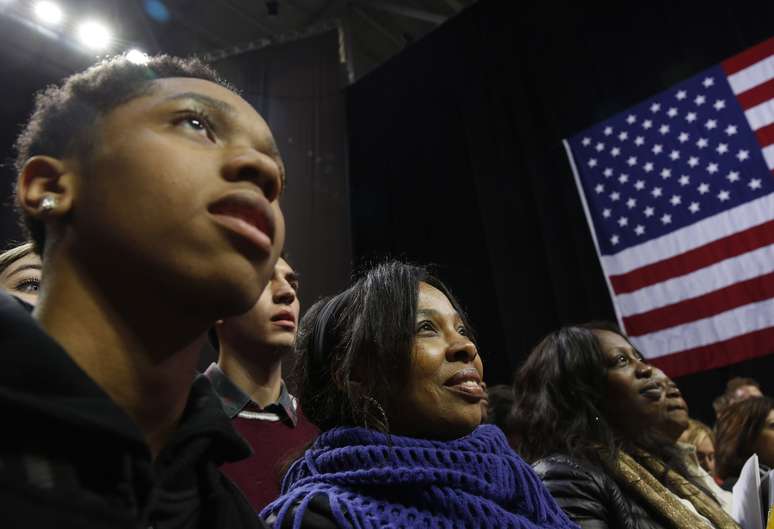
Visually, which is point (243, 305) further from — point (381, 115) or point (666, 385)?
point (381, 115)

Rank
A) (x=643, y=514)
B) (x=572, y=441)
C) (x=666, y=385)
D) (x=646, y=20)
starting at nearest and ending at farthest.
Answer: (x=643, y=514) < (x=572, y=441) < (x=666, y=385) < (x=646, y=20)

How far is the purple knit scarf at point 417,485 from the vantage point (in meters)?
1.14

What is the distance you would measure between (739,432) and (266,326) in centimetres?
222

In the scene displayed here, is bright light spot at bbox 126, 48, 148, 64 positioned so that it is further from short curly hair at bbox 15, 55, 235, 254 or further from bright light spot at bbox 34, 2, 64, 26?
bright light spot at bbox 34, 2, 64, 26

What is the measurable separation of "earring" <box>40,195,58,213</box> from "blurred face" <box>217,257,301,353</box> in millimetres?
1116

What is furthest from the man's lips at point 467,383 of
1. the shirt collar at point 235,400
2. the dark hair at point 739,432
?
the dark hair at point 739,432

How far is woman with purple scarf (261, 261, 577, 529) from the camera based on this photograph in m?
1.15

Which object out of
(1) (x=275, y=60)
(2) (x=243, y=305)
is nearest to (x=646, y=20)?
(1) (x=275, y=60)

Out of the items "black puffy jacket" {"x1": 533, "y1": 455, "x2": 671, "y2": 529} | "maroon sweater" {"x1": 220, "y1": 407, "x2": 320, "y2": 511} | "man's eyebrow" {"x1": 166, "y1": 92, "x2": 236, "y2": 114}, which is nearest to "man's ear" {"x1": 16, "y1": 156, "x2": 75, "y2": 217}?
"man's eyebrow" {"x1": 166, "y1": 92, "x2": 236, "y2": 114}

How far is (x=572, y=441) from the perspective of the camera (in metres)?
1.93

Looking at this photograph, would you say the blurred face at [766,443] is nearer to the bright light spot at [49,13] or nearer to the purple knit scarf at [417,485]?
the purple knit scarf at [417,485]

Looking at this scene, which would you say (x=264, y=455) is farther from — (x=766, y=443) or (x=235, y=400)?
(x=766, y=443)

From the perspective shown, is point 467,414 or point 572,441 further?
point 572,441

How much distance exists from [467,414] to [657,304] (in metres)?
3.48
